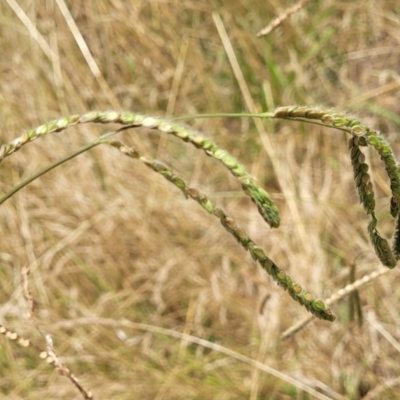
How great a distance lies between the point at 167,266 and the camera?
1.38 metres

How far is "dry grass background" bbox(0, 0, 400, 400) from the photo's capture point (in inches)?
45.6

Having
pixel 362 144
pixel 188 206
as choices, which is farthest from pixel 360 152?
pixel 188 206

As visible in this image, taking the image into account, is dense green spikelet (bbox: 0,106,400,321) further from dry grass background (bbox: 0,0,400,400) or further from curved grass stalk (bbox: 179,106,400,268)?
dry grass background (bbox: 0,0,400,400)

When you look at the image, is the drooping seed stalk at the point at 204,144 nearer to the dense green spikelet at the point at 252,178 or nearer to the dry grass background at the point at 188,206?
the dense green spikelet at the point at 252,178

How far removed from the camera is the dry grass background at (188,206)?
1159 millimetres

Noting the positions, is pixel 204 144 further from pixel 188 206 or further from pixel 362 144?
pixel 188 206

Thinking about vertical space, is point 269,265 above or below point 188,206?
below

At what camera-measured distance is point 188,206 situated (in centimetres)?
144

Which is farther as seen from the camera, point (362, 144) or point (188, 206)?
point (188, 206)

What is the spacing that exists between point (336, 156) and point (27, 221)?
31.6 inches

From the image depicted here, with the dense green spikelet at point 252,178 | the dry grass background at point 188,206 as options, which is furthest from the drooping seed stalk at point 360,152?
the dry grass background at point 188,206

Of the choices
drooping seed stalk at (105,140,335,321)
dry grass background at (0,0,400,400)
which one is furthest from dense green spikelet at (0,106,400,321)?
dry grass background at (0,0,400,400)

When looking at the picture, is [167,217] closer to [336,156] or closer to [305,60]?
[336,156]

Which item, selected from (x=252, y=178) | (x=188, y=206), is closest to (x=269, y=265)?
(x=252, y=178)
